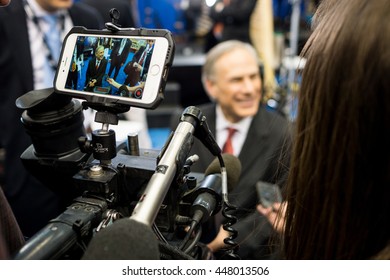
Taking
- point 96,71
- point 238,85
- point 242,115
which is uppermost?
point 96,71

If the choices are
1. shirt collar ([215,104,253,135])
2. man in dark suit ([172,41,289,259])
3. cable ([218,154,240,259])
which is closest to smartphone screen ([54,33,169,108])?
cable ([218,154,240,259])

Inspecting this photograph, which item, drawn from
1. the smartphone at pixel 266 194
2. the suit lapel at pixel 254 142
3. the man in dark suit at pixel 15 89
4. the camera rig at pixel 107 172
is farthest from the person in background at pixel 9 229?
the suit lapel at pixel 254 142

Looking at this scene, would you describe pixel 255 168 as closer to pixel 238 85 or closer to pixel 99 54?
pixel 238 85

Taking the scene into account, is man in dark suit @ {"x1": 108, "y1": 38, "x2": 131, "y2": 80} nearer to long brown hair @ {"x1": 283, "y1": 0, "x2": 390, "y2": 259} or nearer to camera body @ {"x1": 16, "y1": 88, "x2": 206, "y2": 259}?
camera body @ {"x1": 16, "y1": 88, "x2": 206, "y2": 259}

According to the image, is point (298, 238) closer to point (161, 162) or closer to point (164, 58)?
point (161, 162)

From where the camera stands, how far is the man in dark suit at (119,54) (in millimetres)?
603

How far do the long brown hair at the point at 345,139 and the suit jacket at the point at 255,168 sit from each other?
18cm

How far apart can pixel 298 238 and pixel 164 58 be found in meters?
0.38

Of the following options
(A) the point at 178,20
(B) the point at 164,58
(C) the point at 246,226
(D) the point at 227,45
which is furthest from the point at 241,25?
(B) the point at 164,58

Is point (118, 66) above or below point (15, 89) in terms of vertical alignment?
above

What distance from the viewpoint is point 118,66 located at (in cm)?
60

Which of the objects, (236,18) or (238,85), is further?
(236,18)

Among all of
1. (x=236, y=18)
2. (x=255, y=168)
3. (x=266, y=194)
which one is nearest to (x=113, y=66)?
(x=266, y=194)

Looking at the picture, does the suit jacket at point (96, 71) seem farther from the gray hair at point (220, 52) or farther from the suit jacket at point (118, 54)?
the gray hair at point (220, 52)
